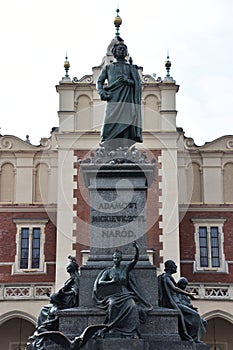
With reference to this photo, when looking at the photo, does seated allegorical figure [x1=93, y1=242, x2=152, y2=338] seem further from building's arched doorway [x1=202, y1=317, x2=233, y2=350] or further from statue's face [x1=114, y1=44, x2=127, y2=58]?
building's arched doorway [x1=202, y1=317, x2=233, y2=350]

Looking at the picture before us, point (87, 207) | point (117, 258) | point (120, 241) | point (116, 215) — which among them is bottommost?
point (117, 258)

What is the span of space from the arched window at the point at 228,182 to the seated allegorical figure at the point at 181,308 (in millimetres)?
17662

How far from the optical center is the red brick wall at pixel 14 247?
982 inches

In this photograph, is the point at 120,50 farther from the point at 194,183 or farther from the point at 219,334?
the point at 194,183

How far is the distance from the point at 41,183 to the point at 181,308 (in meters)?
18.2

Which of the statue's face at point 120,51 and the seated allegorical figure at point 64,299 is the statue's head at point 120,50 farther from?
the seated allegorical figure at point 64,299

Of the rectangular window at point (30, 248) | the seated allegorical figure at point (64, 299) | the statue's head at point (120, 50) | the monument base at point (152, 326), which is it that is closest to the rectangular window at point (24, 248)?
the rectangular window at point (30, 248)

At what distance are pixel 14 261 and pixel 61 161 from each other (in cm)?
408

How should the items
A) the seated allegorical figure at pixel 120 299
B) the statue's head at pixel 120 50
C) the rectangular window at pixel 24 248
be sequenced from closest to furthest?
the seated allegorical figure at pixel 120 299, the statue's head at pixel 120 50, the rectangular window at pixel 24 248

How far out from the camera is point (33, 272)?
25031mm

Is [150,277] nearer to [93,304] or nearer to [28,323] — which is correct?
[93,304]

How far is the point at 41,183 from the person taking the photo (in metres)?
26.7

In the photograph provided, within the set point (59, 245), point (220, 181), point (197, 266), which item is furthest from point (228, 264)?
point (59, 245)

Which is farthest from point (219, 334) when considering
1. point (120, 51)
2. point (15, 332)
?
point (120, 51)
